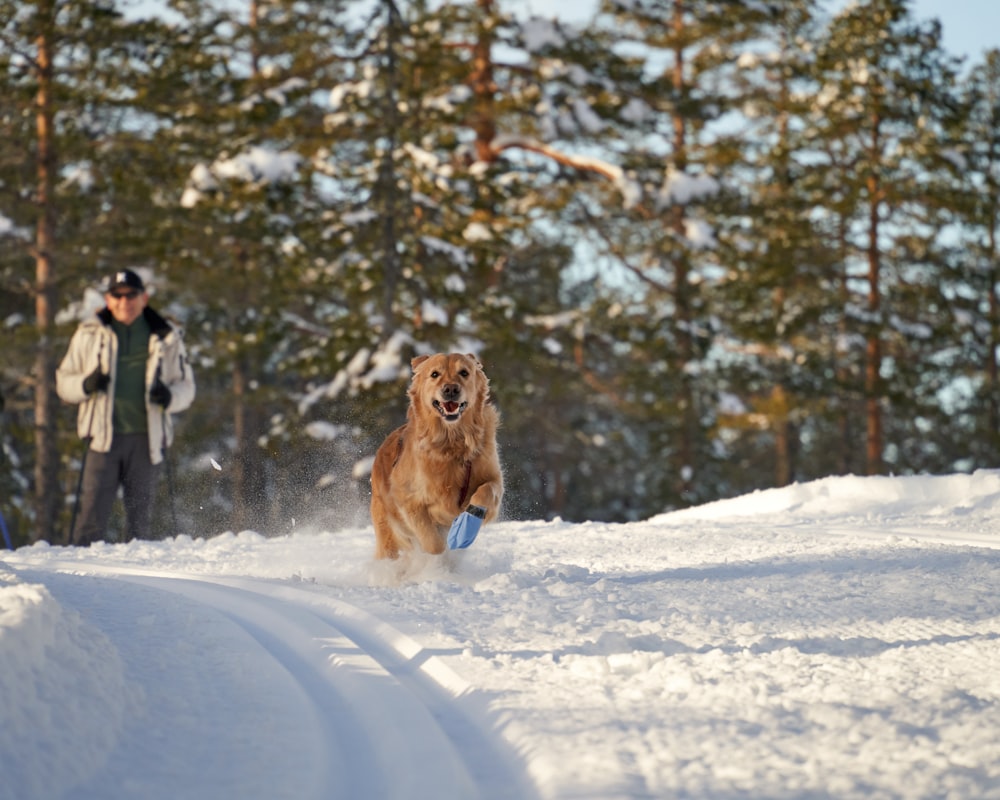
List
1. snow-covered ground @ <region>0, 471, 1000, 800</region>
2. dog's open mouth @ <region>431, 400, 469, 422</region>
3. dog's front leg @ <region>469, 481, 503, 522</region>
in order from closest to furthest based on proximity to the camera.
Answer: snow-covered ground @ <region>0, 471, 1000, 800</region> → dog's front leg @ <region>469, 481, 503, 522</region> → dog's open mouth @ <region>431, 400, 469, 422</region>

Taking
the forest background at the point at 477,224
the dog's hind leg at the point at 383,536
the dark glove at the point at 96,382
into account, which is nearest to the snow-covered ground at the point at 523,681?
the dog's hind leg at the point at 383,536

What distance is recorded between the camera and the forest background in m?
16.0

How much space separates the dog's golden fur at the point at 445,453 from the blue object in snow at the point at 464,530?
10.7 inches

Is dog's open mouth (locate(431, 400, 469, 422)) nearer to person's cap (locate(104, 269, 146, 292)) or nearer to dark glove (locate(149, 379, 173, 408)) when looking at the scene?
dark glove (locate(149, 379, 173, 408))

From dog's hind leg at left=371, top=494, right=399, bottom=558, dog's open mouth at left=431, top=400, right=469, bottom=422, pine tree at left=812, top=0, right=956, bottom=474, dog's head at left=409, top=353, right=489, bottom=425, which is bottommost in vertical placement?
dog's hind leg at left=371, top=494, right=399, bottom=558

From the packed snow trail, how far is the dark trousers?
396cm

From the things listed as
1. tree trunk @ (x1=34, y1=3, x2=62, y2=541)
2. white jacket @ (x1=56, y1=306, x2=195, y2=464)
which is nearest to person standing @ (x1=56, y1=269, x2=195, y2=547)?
white jacket @ (x1=56, y1=306, x2=195, y2=464)

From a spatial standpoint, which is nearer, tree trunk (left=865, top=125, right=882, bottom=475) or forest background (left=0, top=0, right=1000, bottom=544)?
forest background (left=0, top=0, right=1000, bottom=544)

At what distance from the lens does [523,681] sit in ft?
10.8

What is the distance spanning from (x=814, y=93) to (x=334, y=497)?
1232 cm

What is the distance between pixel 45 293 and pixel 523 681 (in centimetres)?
1422

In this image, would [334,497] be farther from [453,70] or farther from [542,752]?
[542,752]

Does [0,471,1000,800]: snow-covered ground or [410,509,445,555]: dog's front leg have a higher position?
[410,509,445,555]: dog's front leg

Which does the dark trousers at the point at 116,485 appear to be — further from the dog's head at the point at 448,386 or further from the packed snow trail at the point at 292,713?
the packed snow trail at the point at 292,713
